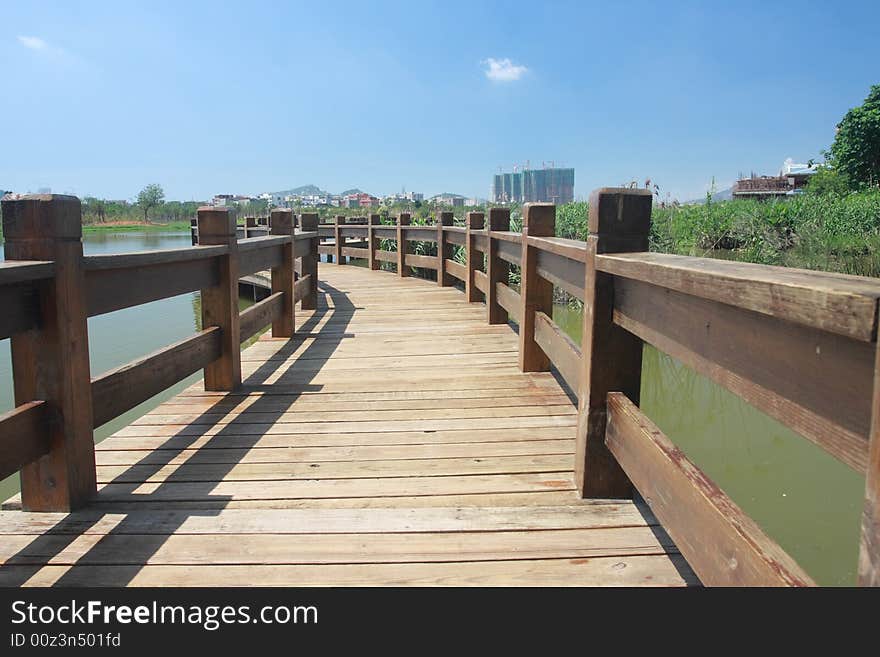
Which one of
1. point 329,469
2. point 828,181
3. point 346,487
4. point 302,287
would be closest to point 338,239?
point 302,287

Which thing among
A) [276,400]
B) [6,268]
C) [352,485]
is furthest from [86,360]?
[276,400]

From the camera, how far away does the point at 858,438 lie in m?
0.93

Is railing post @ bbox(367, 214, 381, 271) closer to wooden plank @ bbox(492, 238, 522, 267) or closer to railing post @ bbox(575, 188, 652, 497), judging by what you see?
wooden plank @ bbox(492, 238, 522, 267)

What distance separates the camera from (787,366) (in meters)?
1.10

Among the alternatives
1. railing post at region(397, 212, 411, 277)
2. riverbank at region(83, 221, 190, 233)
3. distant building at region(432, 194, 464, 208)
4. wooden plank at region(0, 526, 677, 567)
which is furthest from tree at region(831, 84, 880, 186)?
riverbank at region(83, 221, 190, 233)

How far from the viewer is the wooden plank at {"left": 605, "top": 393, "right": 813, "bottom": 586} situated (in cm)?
120

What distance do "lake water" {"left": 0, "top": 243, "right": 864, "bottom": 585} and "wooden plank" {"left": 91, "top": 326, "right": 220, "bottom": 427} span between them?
1555 mm

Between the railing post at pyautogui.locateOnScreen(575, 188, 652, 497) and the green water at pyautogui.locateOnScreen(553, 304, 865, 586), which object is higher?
the railing post at pyautogui.locateOnScreen(575, 188, 652, 497)

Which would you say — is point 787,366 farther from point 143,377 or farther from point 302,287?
point 302,287

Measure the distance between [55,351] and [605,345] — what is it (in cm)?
180

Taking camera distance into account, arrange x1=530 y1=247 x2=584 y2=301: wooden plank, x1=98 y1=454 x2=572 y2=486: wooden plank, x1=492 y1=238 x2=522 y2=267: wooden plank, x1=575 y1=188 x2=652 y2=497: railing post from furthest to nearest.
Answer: x1=492 y1=238 x2=522 y2=267: wooden plank
x1=530 y1=247 x2=584 y2=301: wooden plank
x1=98 y1=454 x2=572 y2=486: wooden plank
x1=575 y1=188 x2=652 y2=497: railing post

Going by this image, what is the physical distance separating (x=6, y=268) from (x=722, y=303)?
1.87 meters

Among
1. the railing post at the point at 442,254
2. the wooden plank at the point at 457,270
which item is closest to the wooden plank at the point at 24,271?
the wooden plank at the point at 457,270

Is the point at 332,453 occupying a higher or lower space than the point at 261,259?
lower
